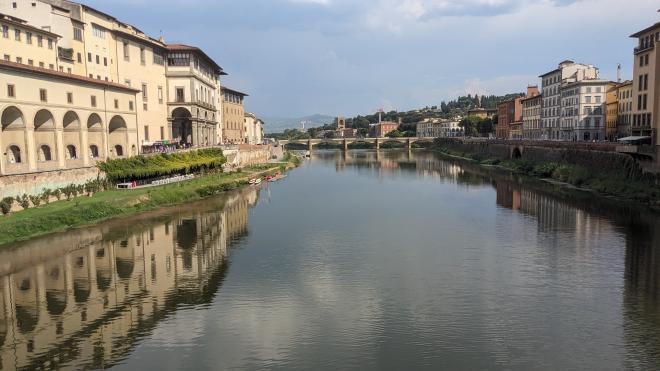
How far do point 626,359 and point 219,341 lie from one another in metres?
10.2

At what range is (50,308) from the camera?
17.3 m

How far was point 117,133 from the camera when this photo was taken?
42438mm

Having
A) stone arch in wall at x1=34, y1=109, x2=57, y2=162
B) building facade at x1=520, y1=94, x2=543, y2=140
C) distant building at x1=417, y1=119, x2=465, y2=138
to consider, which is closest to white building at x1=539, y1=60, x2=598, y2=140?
building facade at x1=520, y1=94, x2=543, y2=140

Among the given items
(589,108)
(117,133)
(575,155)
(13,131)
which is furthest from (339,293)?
(589,108)

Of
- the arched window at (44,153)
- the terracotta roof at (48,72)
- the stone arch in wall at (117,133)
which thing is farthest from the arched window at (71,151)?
the stone arch in wall at (117,133)

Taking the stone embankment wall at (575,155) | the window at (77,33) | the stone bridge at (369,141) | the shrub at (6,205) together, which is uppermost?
the window at (77,33)

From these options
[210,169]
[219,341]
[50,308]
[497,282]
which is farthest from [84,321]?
[210,169]

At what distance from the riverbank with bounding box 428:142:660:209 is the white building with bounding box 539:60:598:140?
1239 cm

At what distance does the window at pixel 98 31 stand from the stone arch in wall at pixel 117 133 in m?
7.67

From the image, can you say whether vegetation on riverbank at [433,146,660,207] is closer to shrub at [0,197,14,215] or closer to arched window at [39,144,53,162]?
shrub at [0,197,14,215]

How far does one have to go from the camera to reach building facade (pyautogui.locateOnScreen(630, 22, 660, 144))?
42503mm

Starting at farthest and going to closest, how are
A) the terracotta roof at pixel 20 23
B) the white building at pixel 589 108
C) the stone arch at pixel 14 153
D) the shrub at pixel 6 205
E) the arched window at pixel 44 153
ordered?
1. the white building at pixel 589 108
2. the arched window at pixel 44 153
3. the terracotta roof at pixel 20 23
4. the stone arch at pixel 14 153
5. the shrub at pixel 6 205

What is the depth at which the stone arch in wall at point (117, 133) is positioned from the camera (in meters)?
42.1

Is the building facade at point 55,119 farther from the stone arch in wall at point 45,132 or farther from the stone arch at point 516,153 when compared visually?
the stone arch at point 516,153
